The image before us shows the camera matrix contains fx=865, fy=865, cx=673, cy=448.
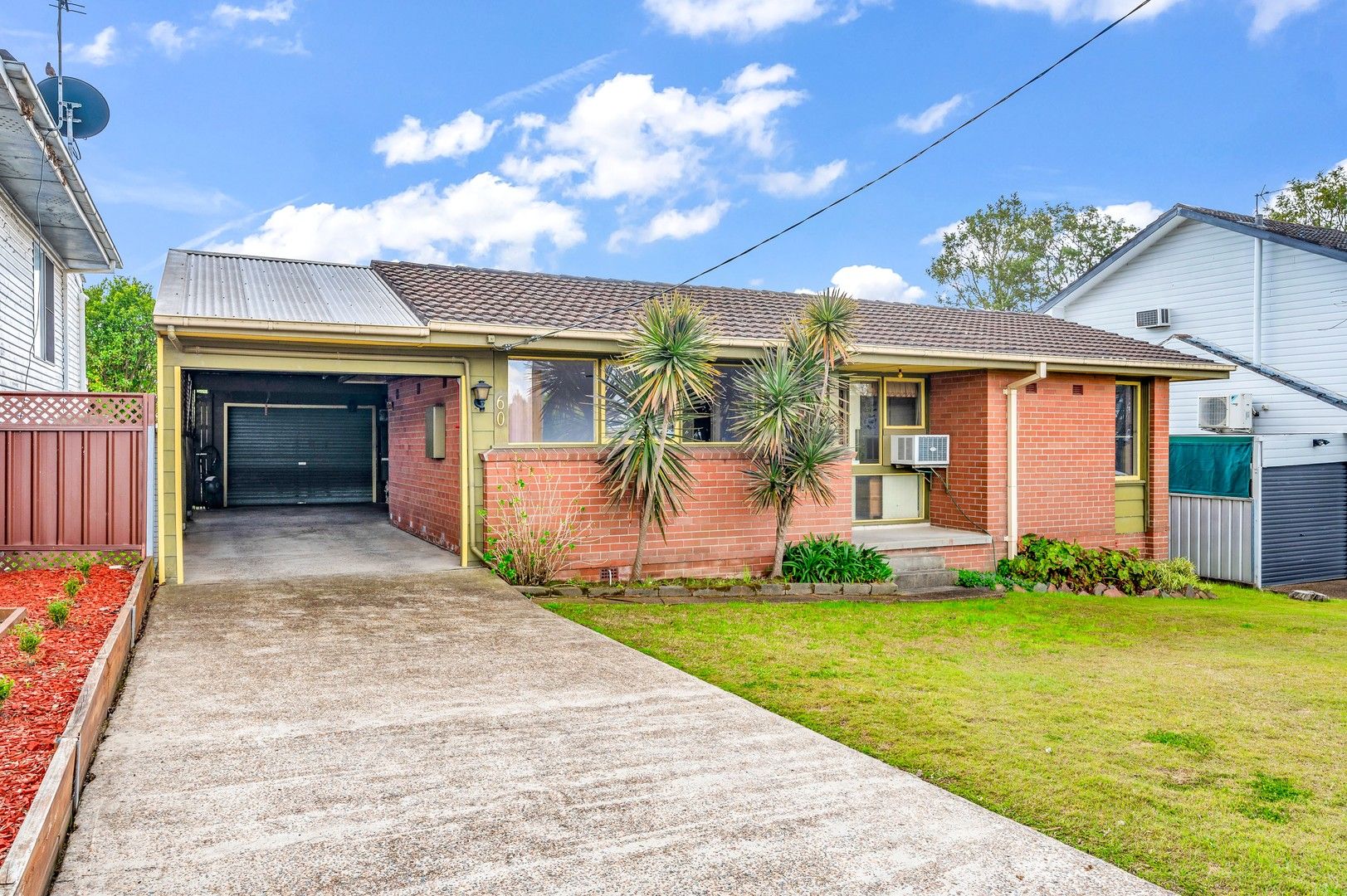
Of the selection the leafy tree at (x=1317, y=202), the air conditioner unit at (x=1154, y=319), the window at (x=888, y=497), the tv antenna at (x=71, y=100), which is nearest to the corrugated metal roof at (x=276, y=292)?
the tv antenna at (x=71, y=100)

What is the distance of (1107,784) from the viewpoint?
401 cm

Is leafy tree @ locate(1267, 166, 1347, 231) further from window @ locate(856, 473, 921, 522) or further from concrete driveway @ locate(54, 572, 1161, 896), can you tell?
concrete driveway @ locate(54, 572, 1161, 896)

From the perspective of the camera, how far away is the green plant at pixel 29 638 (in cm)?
496

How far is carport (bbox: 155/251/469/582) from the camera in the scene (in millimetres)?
8383

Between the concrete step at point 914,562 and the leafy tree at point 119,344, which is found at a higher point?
the leafy tree at point 119,344

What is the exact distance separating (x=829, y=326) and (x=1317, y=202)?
2390cm

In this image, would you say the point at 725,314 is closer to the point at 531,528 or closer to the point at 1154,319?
the point at 531,528

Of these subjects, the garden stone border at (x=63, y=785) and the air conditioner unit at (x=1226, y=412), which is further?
the air conditioner unit at (x=1226, y=412)

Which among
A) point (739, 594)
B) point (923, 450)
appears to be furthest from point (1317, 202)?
point (739, 594)

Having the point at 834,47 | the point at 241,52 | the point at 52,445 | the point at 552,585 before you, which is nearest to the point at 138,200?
the point at 241,52

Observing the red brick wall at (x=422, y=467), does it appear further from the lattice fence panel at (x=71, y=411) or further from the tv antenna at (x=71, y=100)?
the tv antenna at (x=71, y=100)

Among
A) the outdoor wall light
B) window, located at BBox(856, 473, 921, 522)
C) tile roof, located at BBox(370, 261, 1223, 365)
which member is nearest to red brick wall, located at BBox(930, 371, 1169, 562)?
window, located at BBox(856, 473, 921, 522)

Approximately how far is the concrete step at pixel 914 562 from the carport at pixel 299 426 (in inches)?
210

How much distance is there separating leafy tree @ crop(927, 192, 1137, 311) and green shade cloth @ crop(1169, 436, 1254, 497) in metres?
19.0
